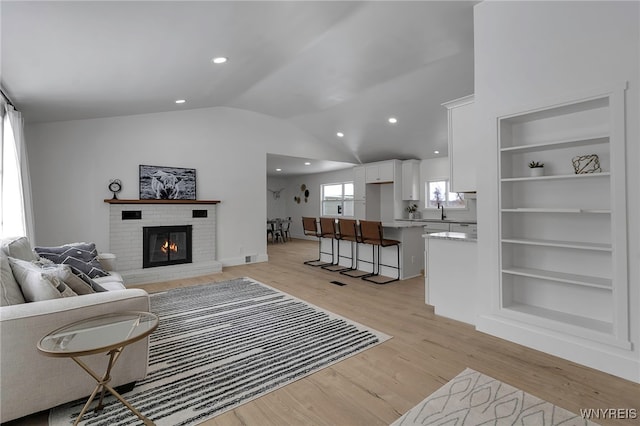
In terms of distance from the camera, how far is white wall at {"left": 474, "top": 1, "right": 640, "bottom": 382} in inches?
80.5

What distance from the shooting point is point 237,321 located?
10.2 feet

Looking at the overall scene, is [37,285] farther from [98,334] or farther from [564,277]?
[564,277]

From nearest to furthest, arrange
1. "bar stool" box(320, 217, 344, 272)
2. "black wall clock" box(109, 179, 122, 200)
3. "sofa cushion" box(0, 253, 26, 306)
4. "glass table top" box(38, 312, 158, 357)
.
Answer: "glass table top" box(38, 312, 158, 357) → "sofa cushion" box(0, 253, 26, 306) → "black wall clock" box(109, 179, 122, 200) → "bar stool" box(320, 217, 344, 272)

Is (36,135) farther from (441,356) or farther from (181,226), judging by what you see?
(441,356)

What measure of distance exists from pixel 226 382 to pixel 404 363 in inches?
50.3

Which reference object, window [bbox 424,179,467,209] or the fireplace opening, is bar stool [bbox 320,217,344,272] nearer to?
the fireplace opening

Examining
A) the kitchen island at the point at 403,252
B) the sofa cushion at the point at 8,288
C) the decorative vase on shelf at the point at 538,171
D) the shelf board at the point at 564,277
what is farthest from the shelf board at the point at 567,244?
the sofa cushion at the point at 8,288

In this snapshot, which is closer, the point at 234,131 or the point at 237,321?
the point at 237,321

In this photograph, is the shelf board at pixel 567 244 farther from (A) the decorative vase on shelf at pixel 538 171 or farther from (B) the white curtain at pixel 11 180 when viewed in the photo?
(B) the white curtain at pixel 11 180

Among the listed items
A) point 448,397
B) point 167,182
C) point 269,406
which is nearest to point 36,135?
point 167,182

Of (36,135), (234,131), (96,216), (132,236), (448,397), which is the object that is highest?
(234,131)

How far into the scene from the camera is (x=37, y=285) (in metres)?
1.78

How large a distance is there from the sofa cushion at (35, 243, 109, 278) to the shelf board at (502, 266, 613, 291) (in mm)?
4078

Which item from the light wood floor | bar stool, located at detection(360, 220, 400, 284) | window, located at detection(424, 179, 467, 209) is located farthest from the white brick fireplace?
window, located at detection(424, 179, 467, 209)
